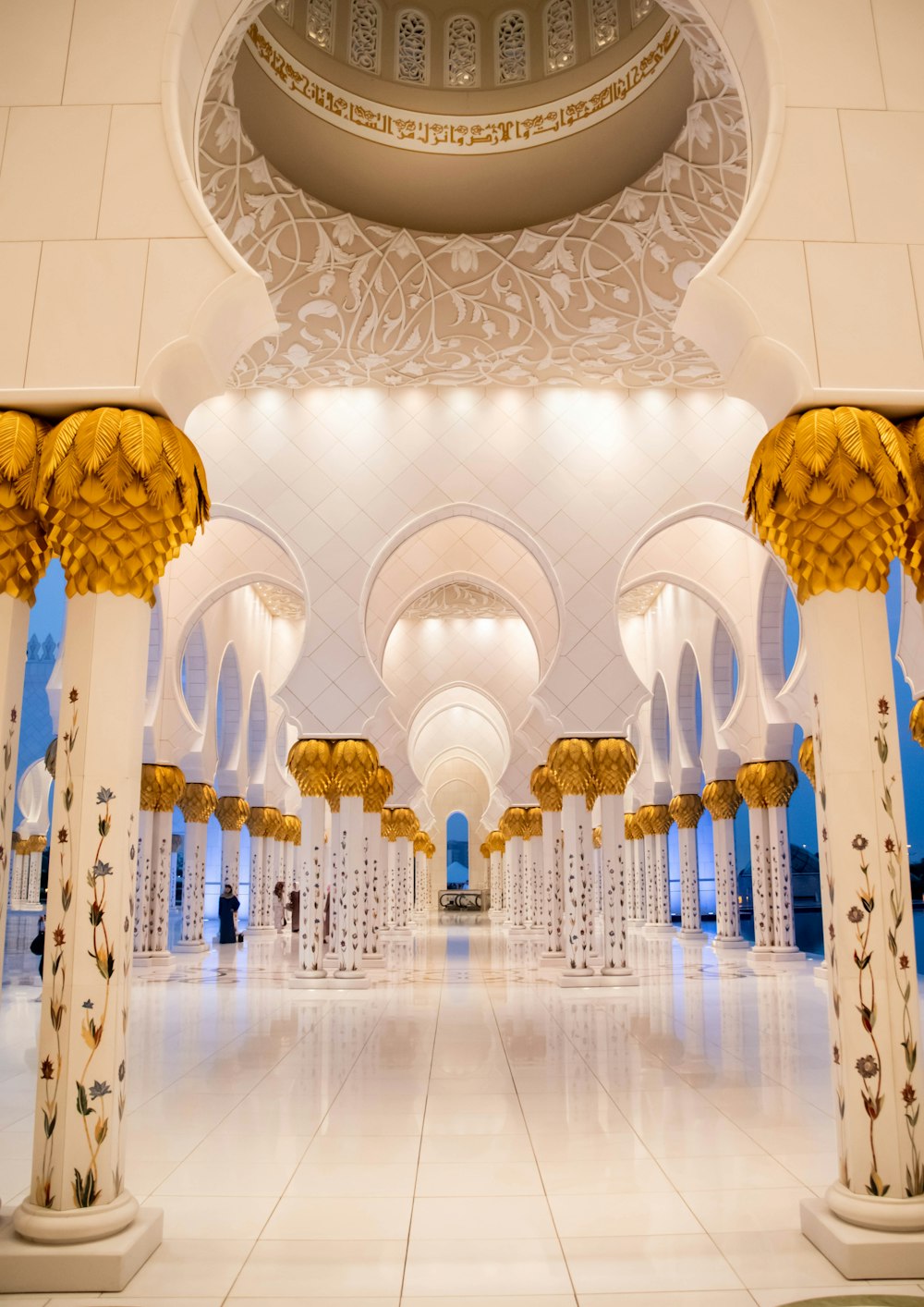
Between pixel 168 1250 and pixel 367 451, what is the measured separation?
6.54 m

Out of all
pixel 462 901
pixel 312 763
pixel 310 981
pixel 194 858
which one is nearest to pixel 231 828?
pixel 194 858

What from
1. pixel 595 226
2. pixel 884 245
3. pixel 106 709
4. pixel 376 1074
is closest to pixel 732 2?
pixel 884 245

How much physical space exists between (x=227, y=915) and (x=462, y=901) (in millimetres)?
13598

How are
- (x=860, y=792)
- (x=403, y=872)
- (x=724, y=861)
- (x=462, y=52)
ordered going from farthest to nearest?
(x=403, y=872) → (x=724, y=861) → (x=462, y=52) → (x=860, y=792)

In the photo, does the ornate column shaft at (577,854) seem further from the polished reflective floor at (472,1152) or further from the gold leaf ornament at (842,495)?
the gold leaf ornament at (842,495)

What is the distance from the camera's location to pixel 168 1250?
8.20ft

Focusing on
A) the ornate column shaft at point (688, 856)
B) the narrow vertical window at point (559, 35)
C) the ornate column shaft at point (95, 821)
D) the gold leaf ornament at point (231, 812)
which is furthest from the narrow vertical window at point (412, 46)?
the ornate column shaft at point (688, 856)

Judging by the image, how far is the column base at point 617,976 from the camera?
27.0ft

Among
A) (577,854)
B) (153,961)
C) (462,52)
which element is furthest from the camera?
(153,961)

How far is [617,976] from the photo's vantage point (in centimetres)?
832

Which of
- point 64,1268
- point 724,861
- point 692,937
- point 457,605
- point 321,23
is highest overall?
point 321,23

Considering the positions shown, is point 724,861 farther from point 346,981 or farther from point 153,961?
point 153,961

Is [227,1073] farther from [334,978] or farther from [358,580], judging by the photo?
[358,580]

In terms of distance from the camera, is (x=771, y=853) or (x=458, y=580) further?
(x=771, y=853)
